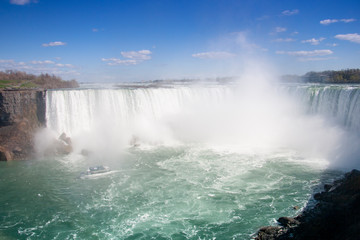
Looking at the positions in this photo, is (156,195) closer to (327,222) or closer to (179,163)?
(179,163)

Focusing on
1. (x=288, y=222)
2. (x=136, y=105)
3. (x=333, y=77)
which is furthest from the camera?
(x=333, y=77)

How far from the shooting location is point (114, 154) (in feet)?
56.1

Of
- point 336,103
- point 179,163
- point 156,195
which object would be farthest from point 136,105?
point 336,103

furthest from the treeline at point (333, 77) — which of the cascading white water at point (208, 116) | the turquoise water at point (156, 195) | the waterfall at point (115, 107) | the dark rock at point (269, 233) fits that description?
the dark rock at point (269, 233)

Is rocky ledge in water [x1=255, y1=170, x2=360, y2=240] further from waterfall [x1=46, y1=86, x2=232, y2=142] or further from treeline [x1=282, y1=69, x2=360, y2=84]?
treeline [x1=282, y1=69, x2=360, y2=84]

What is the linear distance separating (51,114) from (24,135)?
2.34 meters

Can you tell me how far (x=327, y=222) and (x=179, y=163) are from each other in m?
8.80

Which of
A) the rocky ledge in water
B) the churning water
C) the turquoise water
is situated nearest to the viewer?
the rocky ledge in water

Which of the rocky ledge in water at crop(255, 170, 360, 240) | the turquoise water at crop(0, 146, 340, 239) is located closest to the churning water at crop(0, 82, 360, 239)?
the turquoise water at crop(0, 146, 340, 239)

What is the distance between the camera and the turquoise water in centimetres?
861

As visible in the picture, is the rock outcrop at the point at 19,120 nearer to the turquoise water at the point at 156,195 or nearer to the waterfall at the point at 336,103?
the turquoise water at the point at 156,195

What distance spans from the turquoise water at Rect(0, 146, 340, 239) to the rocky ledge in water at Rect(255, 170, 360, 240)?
646 millimetres

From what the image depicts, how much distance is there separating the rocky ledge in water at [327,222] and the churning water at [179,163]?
0.63 m

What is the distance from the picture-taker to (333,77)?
43.0 meters
